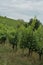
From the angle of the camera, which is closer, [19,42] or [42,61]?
[42,61]

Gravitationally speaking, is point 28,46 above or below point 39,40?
below

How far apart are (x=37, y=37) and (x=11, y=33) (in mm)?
5520

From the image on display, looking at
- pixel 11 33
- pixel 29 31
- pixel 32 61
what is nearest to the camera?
pixel 32 61

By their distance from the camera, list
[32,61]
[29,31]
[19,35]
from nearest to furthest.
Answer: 1. [32,61]
2. [29,31]
3. [19,35]

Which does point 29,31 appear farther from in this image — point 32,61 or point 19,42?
point 32,61

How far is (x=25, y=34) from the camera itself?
27.6 metres

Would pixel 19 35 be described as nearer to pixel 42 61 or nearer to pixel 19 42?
pixel 19 42

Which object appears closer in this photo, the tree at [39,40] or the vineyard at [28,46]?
the vineyard at [28,46]

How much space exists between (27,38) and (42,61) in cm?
322

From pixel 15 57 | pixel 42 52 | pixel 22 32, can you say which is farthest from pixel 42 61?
pixel 22 32

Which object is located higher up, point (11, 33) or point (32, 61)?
point (11, 33)

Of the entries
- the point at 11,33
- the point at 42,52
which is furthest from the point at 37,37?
the point at 11,33

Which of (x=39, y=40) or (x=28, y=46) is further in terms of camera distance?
(x=28, y=46)

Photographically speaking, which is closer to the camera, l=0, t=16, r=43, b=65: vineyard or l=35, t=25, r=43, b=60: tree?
l=0, t=16, r=43, b=65: vineyard
